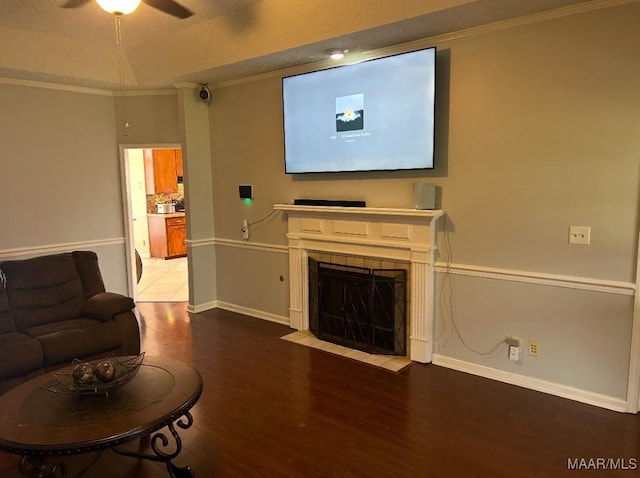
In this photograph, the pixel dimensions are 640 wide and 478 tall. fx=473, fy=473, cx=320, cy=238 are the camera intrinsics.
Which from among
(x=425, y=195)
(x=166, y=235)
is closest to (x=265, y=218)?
(x=425, y=195)

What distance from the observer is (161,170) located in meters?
9.09

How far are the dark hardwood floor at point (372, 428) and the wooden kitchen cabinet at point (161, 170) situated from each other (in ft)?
19.8

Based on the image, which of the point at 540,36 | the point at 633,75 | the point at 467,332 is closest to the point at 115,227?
the point at 467,332

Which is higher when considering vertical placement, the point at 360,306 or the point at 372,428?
the point at 360,306

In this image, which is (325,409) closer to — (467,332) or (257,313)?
(467,332)

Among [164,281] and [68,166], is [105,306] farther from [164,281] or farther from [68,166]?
[164,281]

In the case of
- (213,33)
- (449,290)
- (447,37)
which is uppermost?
(213,33)

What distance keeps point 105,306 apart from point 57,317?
41cm

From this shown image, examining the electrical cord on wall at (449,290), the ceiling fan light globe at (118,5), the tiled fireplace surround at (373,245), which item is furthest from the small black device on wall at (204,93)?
the electrical cord on wall at (449,290)

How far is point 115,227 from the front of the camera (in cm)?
565

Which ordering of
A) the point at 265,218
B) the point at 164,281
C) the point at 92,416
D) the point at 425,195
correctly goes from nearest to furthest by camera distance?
the point at 92,416 → the point at 425,195 → the point at 265,218 → the point at 164,281

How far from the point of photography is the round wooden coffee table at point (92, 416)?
1886 mm

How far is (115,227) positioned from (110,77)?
172 centimetres

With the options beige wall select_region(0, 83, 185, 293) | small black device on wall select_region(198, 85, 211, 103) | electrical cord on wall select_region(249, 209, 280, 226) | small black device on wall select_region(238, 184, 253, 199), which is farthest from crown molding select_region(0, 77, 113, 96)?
electrical cord on wall select_region(249, 209, 280, 226)
